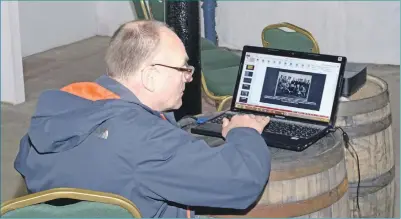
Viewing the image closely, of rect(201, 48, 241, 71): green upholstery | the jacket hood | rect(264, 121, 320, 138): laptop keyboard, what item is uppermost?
the jacket hood

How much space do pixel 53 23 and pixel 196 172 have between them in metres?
6.16

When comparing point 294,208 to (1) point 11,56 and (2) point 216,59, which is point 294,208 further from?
(1) point 11,56

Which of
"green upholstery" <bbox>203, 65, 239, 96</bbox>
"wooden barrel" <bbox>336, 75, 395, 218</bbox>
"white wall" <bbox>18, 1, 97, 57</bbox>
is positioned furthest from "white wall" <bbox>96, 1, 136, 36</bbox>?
"wooden barrel" <bbox>336, 75, 395, 218</bbox>

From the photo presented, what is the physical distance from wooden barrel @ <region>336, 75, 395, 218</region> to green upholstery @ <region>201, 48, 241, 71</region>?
1.46m

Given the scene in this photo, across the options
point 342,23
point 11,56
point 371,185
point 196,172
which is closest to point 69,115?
point 196,172

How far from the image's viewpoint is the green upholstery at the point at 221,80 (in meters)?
3.84

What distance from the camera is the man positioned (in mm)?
1664

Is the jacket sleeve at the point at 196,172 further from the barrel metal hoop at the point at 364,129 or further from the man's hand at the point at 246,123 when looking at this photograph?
the barrel metal hoop at the point at 364,129

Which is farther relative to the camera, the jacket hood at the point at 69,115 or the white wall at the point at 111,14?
the white wall at the point at 111,14

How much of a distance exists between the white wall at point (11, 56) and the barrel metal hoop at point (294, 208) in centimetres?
386

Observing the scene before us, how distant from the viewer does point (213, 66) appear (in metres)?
4.25

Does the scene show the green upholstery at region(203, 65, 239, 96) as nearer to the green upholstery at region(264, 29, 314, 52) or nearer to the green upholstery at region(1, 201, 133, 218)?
the green upholstery at region(264, 29, 314, 52)

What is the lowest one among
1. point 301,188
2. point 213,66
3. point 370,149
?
point 213,66

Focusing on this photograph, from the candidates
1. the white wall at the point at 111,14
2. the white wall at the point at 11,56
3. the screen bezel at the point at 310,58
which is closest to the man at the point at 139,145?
the screen bezel at the point at 310,58
